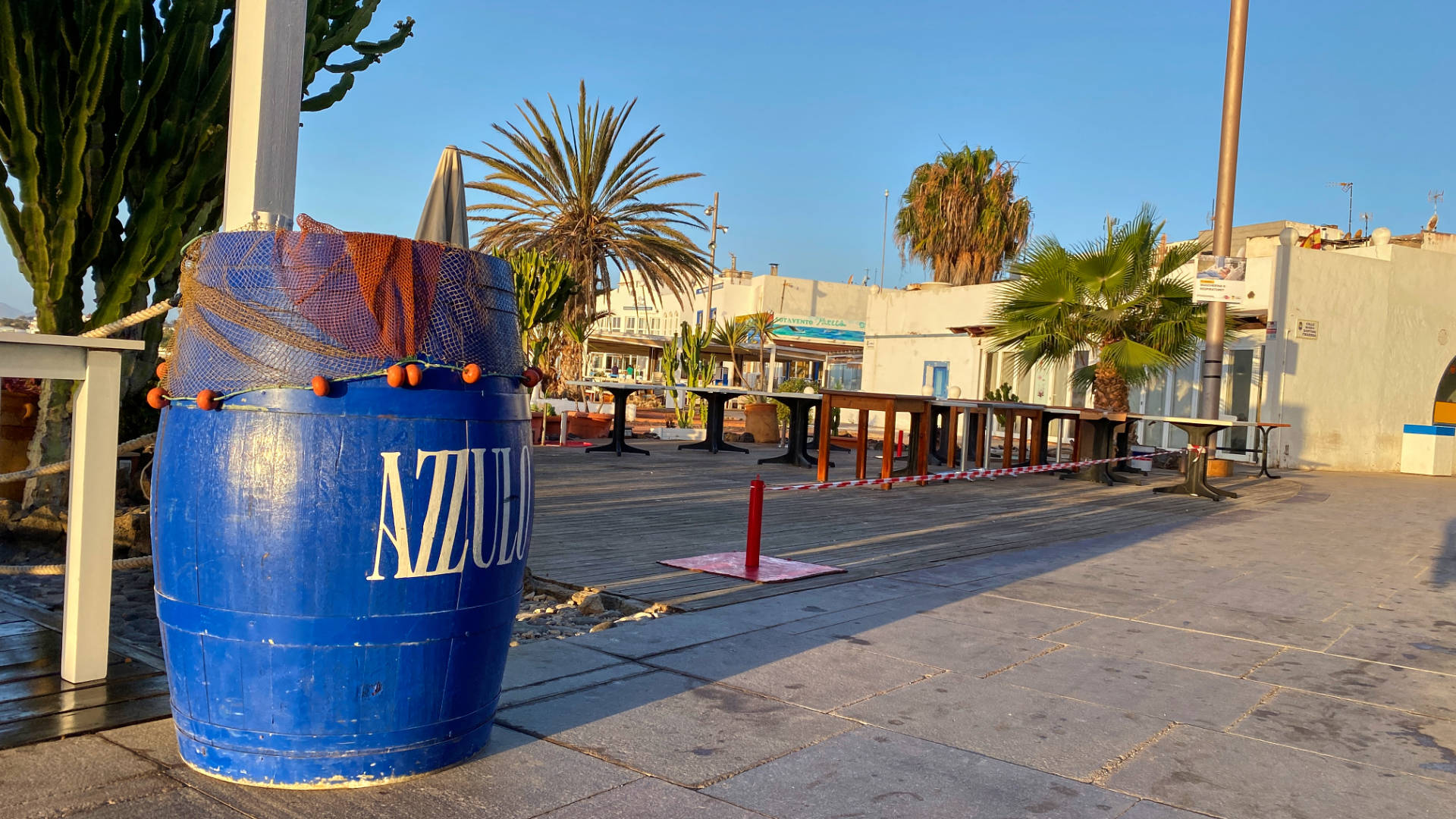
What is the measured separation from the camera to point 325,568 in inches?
113

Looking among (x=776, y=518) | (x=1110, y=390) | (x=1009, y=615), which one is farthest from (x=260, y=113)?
(x=1110, y=390)

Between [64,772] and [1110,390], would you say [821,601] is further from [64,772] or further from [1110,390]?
[1110,390]

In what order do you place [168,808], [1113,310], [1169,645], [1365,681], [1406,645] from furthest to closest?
[1113,310], [1406,645], [1169,645], [1365,681], [168,808]

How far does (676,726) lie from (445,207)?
253 cm

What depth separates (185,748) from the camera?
10.2ft

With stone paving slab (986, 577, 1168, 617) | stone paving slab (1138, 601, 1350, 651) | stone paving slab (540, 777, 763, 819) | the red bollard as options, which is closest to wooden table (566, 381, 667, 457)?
the red bollard

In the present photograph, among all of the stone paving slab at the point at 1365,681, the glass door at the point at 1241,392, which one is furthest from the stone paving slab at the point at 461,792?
the glass door at the point at 1241,392

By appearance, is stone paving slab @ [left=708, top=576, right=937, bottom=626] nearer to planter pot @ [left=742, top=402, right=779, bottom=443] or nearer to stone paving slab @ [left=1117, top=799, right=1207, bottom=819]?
stone paving slab @ [left=1117, top=799, right=1207, bottom=819]

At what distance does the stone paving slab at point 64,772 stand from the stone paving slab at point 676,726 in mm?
1148

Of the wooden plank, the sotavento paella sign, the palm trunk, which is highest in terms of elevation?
the sotavento paella sign

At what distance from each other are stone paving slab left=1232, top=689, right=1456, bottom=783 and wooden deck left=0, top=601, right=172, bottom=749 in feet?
12.7

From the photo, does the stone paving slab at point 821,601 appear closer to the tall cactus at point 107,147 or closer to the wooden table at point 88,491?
the wooden table at point 88,491

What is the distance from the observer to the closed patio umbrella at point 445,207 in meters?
4.80

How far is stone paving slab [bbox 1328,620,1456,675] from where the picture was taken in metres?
5.30
